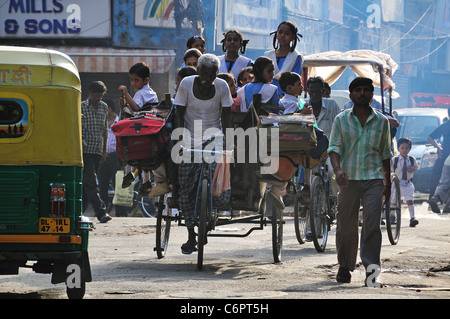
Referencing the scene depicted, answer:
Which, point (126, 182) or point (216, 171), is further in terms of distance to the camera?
point (126, 182)

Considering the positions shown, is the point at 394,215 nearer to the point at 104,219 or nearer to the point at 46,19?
the point at 104,219

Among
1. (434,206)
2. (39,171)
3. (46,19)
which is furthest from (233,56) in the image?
(46,19)

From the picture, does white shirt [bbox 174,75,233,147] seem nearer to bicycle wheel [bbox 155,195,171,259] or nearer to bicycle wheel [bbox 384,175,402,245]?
bicycle wheel [bbox 155,195,171,259]

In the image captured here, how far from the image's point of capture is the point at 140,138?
909 cm

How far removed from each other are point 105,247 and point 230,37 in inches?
112

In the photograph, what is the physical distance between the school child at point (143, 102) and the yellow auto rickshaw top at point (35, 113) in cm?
245

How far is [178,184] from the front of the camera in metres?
9.46

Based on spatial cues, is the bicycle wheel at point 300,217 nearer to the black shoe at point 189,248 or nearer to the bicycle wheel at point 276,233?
the bicycle wheel at point 276,233

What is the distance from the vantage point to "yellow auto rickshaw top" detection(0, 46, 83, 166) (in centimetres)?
702

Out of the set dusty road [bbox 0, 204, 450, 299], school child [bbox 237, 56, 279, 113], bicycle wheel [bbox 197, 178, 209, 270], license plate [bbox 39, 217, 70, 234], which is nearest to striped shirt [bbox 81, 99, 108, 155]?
dusty road [bbox 0, 204, 450, 299]


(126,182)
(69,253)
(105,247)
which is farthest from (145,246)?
(69,253)

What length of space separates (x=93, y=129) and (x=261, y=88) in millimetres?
5514

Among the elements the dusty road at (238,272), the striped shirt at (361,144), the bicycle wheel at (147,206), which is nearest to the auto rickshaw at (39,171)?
the dusty road at (238,272)
